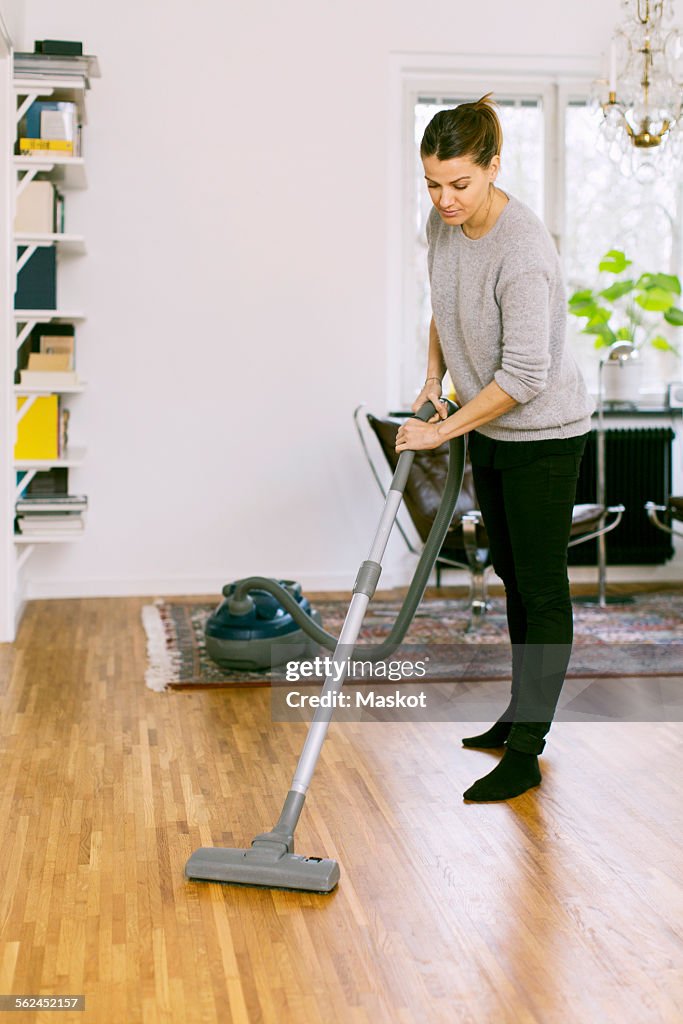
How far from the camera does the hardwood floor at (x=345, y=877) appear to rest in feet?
5.16

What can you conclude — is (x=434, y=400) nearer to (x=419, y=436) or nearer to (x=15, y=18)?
(x=419, y=436)

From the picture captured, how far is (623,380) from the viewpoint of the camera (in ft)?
16.6

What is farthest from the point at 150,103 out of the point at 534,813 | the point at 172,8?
the point at 534,813

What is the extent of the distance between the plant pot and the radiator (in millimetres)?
173

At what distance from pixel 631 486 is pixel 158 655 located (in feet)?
7.56

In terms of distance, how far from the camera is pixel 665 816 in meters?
2.24

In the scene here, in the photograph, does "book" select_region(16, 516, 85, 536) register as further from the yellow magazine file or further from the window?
the window

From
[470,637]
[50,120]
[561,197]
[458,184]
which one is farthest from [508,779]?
[561,197]

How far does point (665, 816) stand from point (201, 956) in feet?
3.21

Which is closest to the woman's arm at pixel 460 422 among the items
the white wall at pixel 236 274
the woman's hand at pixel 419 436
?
the woman's hand at pixel 419 436

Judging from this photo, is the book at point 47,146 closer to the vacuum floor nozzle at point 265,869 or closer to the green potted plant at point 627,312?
the green potted plant at point 627,312

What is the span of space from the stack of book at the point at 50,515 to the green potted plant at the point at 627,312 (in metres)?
2.14

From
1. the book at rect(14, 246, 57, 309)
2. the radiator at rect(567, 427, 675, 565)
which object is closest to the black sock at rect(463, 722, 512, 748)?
the book at rect(14, 246, 57, 309)

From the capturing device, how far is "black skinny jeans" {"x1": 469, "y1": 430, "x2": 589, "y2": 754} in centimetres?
234
